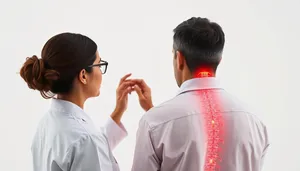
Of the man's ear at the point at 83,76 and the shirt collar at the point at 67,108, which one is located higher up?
the man's ear at the point at 83,76

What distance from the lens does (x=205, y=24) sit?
151 centimetres

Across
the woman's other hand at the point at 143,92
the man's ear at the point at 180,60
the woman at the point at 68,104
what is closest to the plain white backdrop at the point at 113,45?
the woman's other hand at the point at 143,92

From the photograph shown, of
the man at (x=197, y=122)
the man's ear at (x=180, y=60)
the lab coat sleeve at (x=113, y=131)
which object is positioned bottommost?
the lab coat sleeve at (x=113, y=131)

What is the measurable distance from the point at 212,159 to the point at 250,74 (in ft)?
5.24

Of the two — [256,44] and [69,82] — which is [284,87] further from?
[69,82]

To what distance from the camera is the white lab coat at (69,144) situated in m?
1.48

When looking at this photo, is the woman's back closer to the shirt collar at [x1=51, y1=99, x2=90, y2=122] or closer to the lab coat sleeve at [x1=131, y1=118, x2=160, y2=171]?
the shirt collar at [x1=51, y1=99, x2=90, y2=122]

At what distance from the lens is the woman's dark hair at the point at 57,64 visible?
1.55 metres

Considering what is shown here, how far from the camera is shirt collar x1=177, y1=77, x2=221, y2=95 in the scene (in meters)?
1.53

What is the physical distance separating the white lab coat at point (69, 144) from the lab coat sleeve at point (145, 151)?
0.41ft

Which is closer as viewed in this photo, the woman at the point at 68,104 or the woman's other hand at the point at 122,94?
the woman at the point at 68,104

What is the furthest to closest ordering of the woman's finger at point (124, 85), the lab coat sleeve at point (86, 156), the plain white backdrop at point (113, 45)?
the plain white backdrop at point (113, 45) → the woman's finger at point (124, 85) → the lab coat sleeve at point (86, 156)

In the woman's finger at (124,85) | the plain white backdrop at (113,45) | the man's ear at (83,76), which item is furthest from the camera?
the plain white backdrop at (113,45)

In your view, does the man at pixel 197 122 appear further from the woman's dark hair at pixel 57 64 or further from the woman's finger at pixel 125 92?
the woman's finger at pixel 125 92
